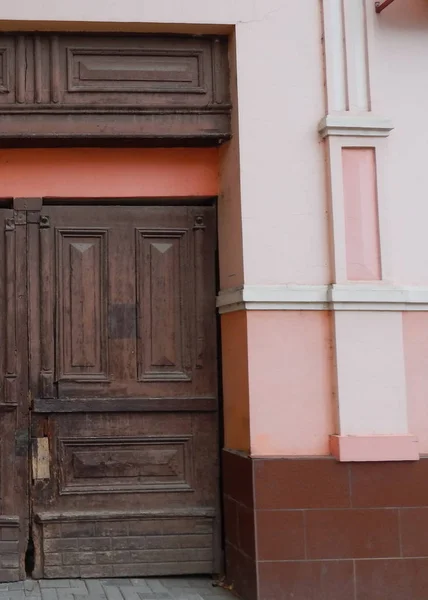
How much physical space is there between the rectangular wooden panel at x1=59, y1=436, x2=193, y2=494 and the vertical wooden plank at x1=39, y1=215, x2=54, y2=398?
462 mm

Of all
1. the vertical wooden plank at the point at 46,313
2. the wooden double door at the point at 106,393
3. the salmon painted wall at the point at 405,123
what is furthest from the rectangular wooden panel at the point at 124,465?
the salmon painted wall at the point at 405,123

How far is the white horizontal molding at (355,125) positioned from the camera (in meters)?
5.52

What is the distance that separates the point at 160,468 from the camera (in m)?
5.81

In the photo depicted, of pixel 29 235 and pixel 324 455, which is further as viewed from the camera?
pixel 29 235

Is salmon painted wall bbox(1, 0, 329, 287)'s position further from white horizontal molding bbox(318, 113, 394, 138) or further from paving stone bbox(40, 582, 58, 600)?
paving stone bbox(40, 582, 58, 600)

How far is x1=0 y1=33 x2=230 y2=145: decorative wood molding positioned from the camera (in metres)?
5.62

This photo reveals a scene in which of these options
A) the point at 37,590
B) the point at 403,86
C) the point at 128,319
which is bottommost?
the point at 37,590

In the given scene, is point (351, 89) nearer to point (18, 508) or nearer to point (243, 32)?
point (243, 32)

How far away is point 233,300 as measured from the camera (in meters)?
5.56

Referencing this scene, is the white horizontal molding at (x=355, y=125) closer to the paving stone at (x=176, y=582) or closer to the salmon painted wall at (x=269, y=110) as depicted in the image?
the salmon painted wall at (x=269, y=110)

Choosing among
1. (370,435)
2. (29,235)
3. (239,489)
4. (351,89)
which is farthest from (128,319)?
(351,89)

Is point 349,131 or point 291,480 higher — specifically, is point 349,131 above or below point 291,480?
above

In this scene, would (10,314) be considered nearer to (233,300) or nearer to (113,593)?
(233,300)

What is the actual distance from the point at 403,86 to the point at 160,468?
129 inches
